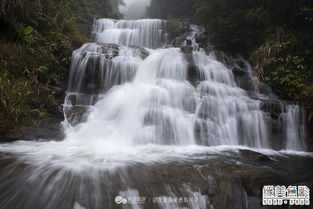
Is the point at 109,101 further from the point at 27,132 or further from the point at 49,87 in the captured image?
the point at 27,132

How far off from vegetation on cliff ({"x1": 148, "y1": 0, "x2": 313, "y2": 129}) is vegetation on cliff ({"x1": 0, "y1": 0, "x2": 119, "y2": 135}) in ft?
23.6

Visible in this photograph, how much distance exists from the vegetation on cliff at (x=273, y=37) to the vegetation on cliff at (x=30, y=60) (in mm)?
7180

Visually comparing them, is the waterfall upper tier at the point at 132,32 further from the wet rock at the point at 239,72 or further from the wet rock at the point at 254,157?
the wet rock at the point at 254,157

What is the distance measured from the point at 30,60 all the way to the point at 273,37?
10245 mm

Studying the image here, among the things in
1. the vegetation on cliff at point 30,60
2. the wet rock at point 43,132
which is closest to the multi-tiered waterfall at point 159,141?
the wet rock at point 43,132

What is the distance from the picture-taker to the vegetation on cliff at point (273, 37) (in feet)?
27.9

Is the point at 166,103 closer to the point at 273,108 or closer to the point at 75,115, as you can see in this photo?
the point at 75,115

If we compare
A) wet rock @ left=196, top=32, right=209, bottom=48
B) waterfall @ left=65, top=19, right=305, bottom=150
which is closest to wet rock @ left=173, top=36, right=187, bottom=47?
wet rock @ left=196, top=32, right=209, bottom=48

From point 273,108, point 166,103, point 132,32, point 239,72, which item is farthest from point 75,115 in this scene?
point 132,32

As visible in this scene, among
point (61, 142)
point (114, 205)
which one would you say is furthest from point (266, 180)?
point (61, 142)

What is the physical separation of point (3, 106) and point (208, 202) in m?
5.44

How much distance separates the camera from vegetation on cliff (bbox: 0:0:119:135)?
235 inches

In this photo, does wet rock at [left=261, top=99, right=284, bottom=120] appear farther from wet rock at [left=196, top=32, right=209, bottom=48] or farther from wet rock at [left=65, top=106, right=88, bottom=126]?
wet rock at [left=196, top=32, right=209, bottom=48]

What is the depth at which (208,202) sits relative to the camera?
3244 millimetres
